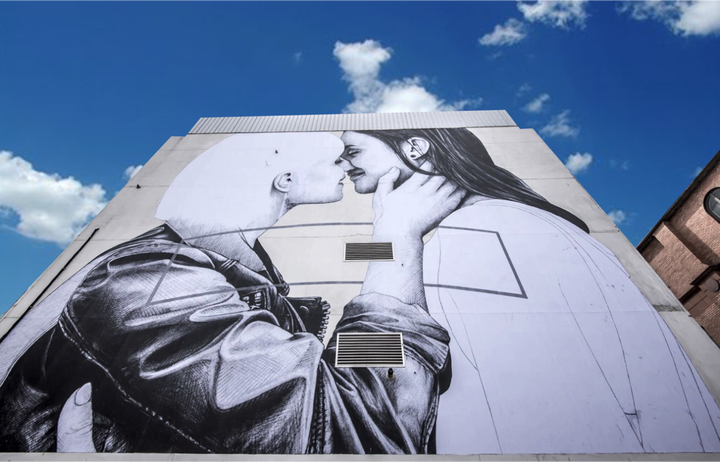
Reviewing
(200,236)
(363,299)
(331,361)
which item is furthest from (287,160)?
(331,361)

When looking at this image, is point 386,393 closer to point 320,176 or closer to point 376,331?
point 376,331

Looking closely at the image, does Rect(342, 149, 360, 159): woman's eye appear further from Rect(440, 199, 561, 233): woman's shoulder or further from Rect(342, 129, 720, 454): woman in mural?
Rect(440, 199, 561, 233): woman's shoulder

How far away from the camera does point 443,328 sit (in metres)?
6.55

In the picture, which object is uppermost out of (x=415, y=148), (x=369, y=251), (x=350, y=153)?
(x=415, y=148)

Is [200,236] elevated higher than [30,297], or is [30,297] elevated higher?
[200,236]

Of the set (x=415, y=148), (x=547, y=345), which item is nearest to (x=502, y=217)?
(x=547, y=345)

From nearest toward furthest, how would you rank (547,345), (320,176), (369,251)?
(547,345) < (369,251) < (320,176)

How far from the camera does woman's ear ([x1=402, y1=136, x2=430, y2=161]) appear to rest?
10.3m

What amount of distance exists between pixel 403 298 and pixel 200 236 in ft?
14.3

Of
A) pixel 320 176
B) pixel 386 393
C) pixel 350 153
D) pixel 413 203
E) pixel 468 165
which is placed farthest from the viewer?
pixel 350 153

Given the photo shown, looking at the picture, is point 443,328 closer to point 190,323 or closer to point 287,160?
point 190,323

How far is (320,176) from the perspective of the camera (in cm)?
987

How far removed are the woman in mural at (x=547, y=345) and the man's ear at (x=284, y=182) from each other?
369 centimetres

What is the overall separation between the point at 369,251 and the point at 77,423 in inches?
205
